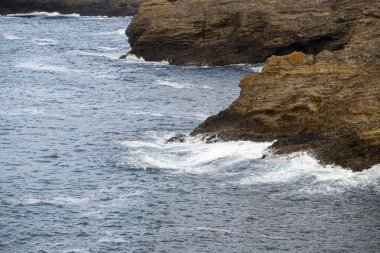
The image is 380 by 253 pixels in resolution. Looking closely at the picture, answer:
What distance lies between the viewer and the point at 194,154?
54.0m

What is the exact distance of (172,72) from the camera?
3354 inches

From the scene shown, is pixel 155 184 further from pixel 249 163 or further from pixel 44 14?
pixel 44 14

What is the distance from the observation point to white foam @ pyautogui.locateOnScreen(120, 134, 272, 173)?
51.6 metres

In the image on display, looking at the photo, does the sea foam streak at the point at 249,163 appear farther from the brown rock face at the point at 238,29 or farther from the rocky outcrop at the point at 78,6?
the rocky outcrop at the point at 78,6

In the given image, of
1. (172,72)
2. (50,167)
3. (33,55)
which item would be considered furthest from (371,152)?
(33,55)

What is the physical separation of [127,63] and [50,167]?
39839mm

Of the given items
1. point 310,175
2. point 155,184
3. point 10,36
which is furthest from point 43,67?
point 310,175

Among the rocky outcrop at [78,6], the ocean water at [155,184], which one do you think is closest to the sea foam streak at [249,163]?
the ocean water at [155,184]

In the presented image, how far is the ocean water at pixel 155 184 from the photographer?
4016 centimetres

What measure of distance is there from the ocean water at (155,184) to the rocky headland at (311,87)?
1485 millimetres

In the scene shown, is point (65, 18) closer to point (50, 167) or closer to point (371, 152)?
point (50, 167)

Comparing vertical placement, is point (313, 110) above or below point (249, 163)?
above

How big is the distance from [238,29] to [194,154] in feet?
119

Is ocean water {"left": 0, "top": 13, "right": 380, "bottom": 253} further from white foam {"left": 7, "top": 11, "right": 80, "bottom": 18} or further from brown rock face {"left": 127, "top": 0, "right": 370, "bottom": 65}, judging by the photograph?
white foam {"left": 7, "top": 11, "right": 80, "bottom": 18}
